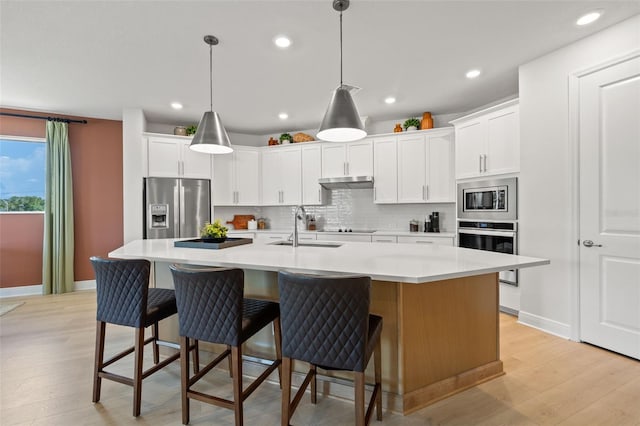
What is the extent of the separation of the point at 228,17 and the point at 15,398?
2.99 metres

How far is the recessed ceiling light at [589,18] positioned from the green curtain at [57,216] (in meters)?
6.17

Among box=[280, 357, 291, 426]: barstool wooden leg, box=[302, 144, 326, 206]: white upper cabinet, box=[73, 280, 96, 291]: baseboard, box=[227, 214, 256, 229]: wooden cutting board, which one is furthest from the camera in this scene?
box=[227, 214, 256, 229]: wooden cutting board

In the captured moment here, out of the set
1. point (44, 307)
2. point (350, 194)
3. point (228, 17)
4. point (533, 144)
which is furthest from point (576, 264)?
point (44, 307)

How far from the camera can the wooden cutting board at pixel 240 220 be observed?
224 inches

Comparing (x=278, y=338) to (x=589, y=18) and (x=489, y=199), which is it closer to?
(x=489, y=199)

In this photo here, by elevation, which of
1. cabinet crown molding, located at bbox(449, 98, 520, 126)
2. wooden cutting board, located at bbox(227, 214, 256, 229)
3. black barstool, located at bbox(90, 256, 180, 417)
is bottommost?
black barstool, located at bbox(90, 256, 180, 417)

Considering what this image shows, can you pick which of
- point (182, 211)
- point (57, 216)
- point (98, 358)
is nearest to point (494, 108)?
point (98, 358)

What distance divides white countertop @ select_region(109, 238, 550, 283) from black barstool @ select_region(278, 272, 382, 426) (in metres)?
0.20

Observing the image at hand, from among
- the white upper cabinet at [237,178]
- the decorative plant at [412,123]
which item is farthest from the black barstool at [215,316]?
the decorative plant at [412,123]

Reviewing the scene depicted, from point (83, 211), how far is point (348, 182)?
13.4 feet

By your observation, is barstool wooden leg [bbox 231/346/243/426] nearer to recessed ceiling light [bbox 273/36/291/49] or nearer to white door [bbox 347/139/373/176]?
recessed ceiling light [bbox 273/36/291/49]

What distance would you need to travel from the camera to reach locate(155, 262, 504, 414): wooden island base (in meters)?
1.84

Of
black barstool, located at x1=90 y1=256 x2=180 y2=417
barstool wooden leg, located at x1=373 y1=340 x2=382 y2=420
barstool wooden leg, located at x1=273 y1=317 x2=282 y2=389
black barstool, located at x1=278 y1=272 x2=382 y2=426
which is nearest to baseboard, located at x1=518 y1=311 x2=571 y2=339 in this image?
barstool wooden leg, located at x1=373 y1=340 x2=382 y2=420

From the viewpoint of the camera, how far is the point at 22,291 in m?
4.50
